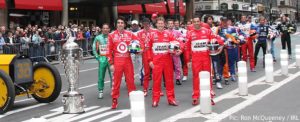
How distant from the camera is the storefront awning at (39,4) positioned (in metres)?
25.5

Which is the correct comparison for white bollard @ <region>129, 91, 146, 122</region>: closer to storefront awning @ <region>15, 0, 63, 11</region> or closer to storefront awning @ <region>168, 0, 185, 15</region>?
storefront awning @ <region>15, 0, 63, 11</region>

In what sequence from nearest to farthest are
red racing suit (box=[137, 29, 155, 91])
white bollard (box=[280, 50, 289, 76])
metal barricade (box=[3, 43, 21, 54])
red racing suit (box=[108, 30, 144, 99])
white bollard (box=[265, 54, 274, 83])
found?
red racing suit (box=[108, 30, 144, 99]) < red racing suit (box=[137, 29, 155, 91]) < white bollard (box=[265, 54, 274, 83]) < white bollard (box=[280, 50, 289, 76]) < metal barricade (box=[3, 43, 21, 54])

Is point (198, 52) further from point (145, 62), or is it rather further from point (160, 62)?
point (145, 62)

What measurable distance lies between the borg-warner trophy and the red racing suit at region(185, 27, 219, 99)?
85.6 inches

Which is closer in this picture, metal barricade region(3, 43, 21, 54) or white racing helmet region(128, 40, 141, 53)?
white racing helmet region(128, 40, 141, 53)

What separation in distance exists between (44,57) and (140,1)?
1386 cm

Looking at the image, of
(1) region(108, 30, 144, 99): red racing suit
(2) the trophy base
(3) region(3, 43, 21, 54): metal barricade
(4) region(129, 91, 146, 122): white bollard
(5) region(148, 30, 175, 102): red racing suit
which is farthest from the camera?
(3) region(3, 43, 21, 54): metal barricade

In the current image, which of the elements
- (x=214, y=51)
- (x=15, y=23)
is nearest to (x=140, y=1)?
(x=15, y=23)

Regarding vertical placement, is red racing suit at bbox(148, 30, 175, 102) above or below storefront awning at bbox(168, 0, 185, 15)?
below

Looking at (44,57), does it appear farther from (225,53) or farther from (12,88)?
(12,88)

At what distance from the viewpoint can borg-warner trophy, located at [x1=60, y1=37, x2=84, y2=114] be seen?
910cm

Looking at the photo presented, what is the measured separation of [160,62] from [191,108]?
1.07 m

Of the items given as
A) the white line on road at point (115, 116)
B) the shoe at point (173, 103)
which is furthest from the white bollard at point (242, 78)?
the white line on road at point (115, 116)

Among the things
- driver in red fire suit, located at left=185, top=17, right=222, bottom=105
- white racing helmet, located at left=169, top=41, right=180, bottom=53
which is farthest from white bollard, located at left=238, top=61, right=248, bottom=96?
white racing helmet, located at left=169, top=41, right=180, bottom=53
